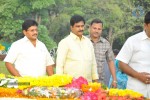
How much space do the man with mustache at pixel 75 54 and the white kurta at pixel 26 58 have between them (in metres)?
0.27

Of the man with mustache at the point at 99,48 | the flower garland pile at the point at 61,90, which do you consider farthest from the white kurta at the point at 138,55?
the man with mustache at the point at 99,48

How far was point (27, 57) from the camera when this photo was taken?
548cm

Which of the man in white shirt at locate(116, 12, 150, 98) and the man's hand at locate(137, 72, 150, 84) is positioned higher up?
the man in white shirt at locate(116, 12, 150, 98)

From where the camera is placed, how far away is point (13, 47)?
18.1ft

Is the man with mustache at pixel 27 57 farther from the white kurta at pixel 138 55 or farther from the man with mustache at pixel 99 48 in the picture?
the white kurta at pixel 138 55

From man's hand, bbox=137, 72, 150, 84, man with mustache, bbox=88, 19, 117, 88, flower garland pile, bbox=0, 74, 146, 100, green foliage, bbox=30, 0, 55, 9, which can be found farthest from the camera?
green foliage, bbox=30, 0, 55, 9

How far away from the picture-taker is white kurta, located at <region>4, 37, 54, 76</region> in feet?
18.0

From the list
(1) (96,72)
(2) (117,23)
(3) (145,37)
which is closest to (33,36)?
(1) (96,72)

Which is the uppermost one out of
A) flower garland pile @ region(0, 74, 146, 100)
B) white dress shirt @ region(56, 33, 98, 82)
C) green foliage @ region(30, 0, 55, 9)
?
green foliage @ region(30, 0, 55, 9)

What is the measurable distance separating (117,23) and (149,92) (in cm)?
2985

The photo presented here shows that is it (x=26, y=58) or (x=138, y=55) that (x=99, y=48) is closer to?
(x=26, y=58)

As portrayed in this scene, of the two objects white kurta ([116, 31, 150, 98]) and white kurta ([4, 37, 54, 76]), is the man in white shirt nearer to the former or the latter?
white kurta ([116, 31, 150, 98])

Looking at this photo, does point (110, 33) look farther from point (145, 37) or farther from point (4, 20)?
point (145, 37)

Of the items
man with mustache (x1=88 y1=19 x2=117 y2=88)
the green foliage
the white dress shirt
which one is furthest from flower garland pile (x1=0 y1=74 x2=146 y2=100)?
the green foliage
